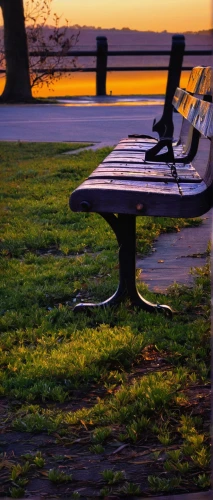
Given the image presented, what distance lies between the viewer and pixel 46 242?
5504 mm

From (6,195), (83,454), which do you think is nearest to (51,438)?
(83,454)

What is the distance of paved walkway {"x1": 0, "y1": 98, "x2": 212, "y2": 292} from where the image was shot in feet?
15.5

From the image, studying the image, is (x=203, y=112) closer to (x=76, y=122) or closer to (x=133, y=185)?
(x=133, y=185)

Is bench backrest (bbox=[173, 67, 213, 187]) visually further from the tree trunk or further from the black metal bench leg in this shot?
the tree trunk

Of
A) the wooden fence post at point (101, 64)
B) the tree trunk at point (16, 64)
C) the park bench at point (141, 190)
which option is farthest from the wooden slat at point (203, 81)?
the wooden fence post at point (101, 64)

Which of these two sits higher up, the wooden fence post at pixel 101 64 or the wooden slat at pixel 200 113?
the wooden slat at pixel 200 113

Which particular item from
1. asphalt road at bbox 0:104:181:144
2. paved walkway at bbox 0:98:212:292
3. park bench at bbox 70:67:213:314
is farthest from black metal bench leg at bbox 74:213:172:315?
asphalt road at bbox 0:104:181:144

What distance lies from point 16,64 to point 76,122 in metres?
6.21

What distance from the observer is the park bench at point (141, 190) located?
3.37 m

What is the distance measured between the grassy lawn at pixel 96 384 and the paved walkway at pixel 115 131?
0.16 m

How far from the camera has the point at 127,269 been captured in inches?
156

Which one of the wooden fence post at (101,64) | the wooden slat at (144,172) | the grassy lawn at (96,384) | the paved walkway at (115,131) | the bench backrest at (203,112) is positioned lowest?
the wooden fence post at (101,64)

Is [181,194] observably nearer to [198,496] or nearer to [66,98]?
[198,496]

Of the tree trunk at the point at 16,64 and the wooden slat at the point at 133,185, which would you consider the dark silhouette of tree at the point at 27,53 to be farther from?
the wooden slat at the point at 133,185
